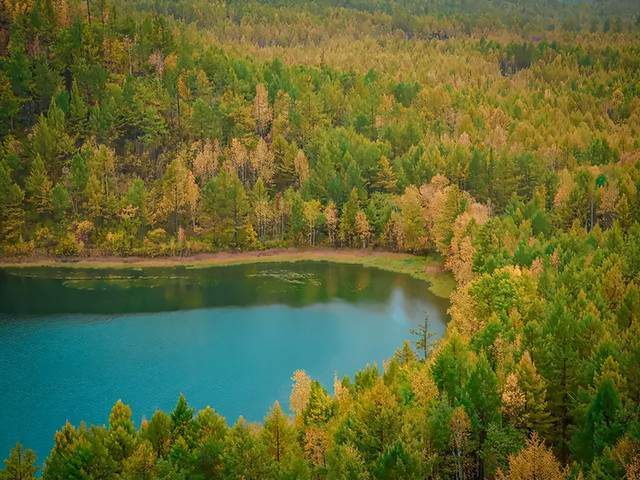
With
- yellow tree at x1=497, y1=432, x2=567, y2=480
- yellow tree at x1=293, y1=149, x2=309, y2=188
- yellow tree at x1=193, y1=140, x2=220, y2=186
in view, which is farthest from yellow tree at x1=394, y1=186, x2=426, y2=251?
yellow tree at x1=497, y1=432, x2=567, y2=480

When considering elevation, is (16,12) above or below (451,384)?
above

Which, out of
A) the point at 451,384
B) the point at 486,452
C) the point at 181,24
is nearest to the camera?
the point at 486,452

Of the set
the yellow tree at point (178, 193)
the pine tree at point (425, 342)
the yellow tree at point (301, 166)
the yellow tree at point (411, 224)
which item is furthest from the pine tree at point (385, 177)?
the pine tree at point (425, 342)

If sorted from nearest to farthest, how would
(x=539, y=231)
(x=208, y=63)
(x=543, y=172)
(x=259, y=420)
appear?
(x=259, y=420), (x=539, y=231), (x=543, y=172), (x=208, y=63)

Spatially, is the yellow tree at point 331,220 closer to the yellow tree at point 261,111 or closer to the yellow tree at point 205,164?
the yellow tree at point 205,164

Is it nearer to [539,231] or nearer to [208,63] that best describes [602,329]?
[539,231]

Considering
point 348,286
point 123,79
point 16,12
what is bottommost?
point 348,286

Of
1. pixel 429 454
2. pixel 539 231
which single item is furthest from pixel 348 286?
pixel 429 454

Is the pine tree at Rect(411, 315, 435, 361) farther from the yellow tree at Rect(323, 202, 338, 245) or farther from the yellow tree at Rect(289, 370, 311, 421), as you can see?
the yellow tree at Rect(323, 202, 338, 245)

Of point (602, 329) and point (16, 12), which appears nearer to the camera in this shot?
point (602, 329)
